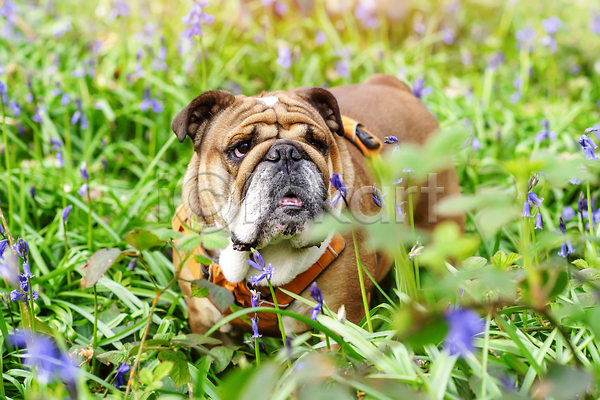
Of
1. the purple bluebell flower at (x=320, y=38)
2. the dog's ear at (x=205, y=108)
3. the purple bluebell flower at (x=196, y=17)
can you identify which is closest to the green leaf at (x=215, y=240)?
the dog's ear at (x=205, y=108)

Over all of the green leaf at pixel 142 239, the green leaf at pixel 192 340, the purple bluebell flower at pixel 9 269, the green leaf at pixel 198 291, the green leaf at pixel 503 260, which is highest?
the green leaf at pixel 142 239

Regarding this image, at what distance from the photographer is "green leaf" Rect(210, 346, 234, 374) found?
2355mm

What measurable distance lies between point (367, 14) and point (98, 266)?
6.13m

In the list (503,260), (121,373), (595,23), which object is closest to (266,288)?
(121,373)

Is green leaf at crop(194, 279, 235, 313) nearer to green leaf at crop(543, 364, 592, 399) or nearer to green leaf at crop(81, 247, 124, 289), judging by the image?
green leaf at crop(81, 247, 124, 289)

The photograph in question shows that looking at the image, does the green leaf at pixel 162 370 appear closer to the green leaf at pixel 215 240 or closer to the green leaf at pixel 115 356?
the green leaf at pixel 215 240

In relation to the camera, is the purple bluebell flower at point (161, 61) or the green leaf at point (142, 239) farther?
the purple bluebell flower at point (161, 61)

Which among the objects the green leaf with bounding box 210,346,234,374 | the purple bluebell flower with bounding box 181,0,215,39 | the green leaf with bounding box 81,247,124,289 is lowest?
the green leaf with bounding box 210,346,234,374

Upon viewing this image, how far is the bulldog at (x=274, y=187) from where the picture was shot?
2.54 meters

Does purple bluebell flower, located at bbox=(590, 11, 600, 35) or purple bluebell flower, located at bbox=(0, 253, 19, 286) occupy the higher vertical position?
purple bluebell flower, located at bbox=(0, 253, 19, 286)

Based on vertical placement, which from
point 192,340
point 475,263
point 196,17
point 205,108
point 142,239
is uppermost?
point 196,17

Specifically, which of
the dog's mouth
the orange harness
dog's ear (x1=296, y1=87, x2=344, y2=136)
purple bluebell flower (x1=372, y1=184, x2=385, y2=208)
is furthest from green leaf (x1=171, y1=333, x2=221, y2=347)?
dog's ear (x1=296, y1=87, x2=344, y2=136)

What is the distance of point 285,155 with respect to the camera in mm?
2580

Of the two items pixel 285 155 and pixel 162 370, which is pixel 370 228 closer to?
pixel 162 370
